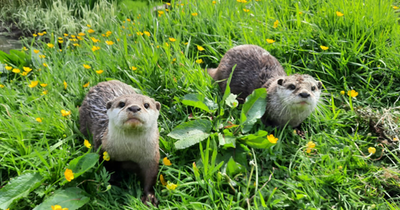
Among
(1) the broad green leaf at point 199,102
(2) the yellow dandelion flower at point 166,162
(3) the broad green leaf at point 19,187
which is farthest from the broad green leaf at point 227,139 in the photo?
(3) the broad green leaf at point 19,187

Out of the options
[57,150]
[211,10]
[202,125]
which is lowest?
[57,150]

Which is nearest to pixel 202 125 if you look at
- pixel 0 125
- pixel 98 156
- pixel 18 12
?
pixel 98 156

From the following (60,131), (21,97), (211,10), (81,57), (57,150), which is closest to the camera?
(57,150)

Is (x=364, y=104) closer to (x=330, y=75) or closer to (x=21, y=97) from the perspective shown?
(x=330, y=75)

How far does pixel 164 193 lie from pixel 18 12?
4119mm

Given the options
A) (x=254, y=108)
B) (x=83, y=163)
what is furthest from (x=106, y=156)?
(x=254, y=108)

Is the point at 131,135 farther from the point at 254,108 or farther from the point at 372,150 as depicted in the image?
the point at 372,150

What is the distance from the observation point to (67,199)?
199 cm

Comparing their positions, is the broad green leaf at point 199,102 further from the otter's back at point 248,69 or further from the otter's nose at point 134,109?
the otter's nose at point 134,109

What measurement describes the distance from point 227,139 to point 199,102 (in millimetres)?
378

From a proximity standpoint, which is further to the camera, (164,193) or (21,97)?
(21,97)

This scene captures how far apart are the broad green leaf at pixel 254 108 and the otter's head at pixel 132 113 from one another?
2.29ft

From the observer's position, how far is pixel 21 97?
2.91m

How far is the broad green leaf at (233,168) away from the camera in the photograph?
2.20m
